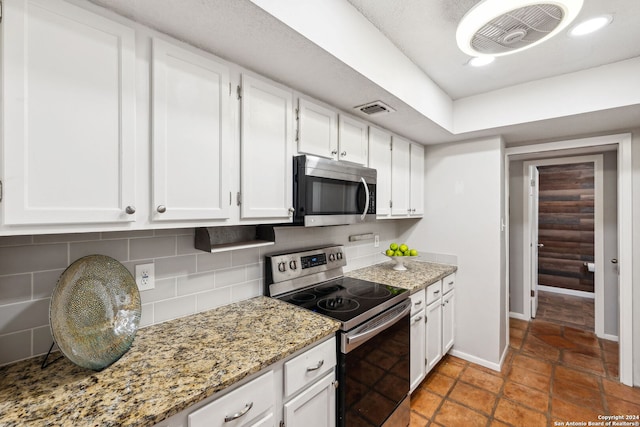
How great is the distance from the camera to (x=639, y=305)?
7.70 feet

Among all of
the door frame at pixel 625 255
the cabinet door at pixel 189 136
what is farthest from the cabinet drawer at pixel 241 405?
the door frame at pixel 625 255

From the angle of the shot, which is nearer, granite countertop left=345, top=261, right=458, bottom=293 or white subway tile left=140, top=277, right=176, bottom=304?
white subway tile left=140, top=277, right=176, bottom=304

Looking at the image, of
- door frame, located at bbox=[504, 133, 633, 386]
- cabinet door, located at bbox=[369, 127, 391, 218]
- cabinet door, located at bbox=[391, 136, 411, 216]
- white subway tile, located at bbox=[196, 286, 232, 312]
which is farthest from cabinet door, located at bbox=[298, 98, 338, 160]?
door frame, located at bbox=[504, 133, 633, 386]

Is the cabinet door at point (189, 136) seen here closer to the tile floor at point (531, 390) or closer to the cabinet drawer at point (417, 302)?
the cabinet drawer at point (417, 302)

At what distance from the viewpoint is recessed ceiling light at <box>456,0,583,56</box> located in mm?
1086

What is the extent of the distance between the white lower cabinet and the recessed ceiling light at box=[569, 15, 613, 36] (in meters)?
2.13

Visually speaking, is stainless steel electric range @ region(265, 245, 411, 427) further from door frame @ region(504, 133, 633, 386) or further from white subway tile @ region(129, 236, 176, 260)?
door frame @ region(504, 133, 633, 386)

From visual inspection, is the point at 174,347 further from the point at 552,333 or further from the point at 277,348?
the point at 552,333

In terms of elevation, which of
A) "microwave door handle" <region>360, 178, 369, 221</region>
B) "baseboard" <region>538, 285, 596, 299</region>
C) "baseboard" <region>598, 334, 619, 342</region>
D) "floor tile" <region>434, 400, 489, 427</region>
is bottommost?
"floor tile" <region>434, 400, 489, 427</region>

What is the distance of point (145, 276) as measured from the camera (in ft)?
4.41

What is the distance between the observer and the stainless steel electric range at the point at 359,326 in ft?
4.74

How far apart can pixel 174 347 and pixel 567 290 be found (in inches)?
233

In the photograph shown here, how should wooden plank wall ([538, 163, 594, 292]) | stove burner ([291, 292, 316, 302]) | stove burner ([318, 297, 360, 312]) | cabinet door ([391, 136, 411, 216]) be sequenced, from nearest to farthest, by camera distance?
1. stove burner ([318, 297, 360, 312])
2. stove burner ([291, 292, 316, 302])
3. cabinet door ([391, 136, 411, 216])
4. wooden plank wall ([538, 163, 594, 292])

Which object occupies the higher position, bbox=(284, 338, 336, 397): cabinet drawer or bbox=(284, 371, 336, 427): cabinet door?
bbox=(284, 338, 336, 397): cabinet drawer
